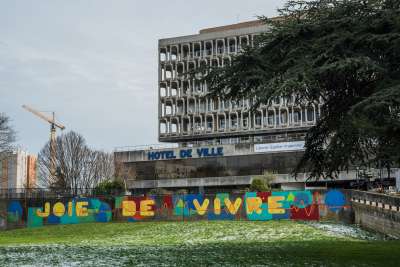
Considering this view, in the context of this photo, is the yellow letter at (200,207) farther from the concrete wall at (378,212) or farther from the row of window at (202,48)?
the row of window at (202,48)

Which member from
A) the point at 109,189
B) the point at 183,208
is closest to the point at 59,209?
the point at 109,189

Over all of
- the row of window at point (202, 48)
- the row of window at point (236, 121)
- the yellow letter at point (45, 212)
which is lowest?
the yellow letter at point (45, 212)

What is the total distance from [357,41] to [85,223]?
116 feet

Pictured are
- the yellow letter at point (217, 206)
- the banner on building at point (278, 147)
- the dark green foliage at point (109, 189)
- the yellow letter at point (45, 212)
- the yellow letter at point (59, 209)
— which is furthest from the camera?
the banner on building at point (278, 147)

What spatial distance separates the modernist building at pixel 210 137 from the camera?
3268 inches

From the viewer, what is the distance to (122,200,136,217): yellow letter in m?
48.2

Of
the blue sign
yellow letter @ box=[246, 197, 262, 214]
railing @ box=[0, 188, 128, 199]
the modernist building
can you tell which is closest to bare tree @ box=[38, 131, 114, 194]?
the modernist building

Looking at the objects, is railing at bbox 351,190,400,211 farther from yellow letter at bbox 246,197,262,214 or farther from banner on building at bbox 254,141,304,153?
Result: banner on building at bbox 254,141,304,153

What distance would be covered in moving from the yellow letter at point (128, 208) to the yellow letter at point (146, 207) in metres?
0.71

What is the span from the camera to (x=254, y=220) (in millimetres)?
44875

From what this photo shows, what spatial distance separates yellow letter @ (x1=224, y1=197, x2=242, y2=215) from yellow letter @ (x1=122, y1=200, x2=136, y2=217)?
7602 mm

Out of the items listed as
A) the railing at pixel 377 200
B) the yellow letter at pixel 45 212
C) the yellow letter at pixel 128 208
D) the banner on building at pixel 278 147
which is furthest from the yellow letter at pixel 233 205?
the banner on building at pixel 278 147

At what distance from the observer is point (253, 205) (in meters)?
45.3

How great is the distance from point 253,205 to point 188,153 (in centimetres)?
4295
